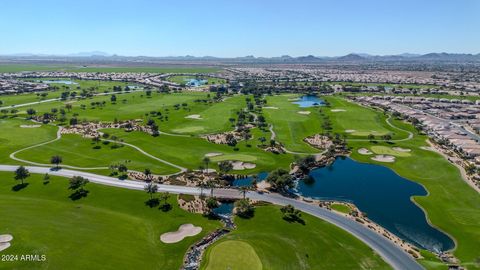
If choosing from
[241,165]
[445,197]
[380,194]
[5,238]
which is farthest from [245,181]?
[5,238]

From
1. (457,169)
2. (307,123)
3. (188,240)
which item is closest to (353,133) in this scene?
(307,123)

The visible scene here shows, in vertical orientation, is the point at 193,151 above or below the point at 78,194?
above

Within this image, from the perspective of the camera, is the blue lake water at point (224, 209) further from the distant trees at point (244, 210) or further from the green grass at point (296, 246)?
the green grass at point (296, 246)

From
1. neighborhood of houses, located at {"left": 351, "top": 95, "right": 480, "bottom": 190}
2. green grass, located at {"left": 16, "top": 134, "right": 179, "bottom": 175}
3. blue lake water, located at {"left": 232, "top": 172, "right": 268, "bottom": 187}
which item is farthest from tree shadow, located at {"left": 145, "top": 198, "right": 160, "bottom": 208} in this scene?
neighborhood of houses, located at {"left": 351, "top": 95, "right": 480, "bottom": 190}

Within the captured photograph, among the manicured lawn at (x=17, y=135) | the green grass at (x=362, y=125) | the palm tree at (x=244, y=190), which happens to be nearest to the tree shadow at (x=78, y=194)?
the manicured lawn at (x=17, y=135)

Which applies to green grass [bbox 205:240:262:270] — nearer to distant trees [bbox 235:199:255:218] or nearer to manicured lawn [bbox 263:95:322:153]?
distant trees [bbox 235:199:255:218]

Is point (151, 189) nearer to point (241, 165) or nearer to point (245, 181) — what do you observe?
point (245, 181)
